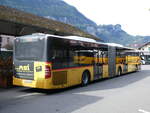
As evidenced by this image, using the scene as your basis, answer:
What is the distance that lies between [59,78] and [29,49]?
6.44 ft

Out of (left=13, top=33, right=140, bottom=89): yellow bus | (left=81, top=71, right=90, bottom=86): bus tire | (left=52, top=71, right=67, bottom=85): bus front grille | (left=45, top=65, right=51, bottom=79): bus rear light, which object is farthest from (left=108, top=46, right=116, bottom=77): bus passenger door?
(left=45, top=65, right=51, bottom=79): bus rear light

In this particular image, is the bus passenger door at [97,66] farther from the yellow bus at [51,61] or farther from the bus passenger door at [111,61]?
the bus passenger door at [111,61]

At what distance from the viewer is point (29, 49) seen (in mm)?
9500

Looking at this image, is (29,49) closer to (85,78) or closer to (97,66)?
(85,78)

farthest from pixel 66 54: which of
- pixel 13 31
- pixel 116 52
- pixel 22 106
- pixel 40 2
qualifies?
pixel 40 2

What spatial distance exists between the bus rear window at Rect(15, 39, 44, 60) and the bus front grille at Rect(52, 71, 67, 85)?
109cm

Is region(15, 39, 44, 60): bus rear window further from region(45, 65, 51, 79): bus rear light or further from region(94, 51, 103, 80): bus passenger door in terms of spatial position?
region(94, 51, 103, 80): bus passenger door

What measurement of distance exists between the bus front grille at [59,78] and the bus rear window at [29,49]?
1.09 metres

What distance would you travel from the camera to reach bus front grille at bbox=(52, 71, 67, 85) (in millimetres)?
9195

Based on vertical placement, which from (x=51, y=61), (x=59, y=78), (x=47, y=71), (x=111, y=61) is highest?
(x=51, y=61)

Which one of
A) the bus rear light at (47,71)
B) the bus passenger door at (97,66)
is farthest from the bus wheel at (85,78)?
the bus rear light at (47,71)

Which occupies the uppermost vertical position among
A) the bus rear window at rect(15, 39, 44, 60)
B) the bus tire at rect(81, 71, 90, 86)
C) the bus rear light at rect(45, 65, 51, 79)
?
the bus rear window at rect(15, 39, 44, 60)

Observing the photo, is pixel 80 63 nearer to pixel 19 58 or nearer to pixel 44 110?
pixel 19 58

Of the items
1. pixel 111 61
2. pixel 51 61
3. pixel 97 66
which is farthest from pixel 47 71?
pixel 111 61
